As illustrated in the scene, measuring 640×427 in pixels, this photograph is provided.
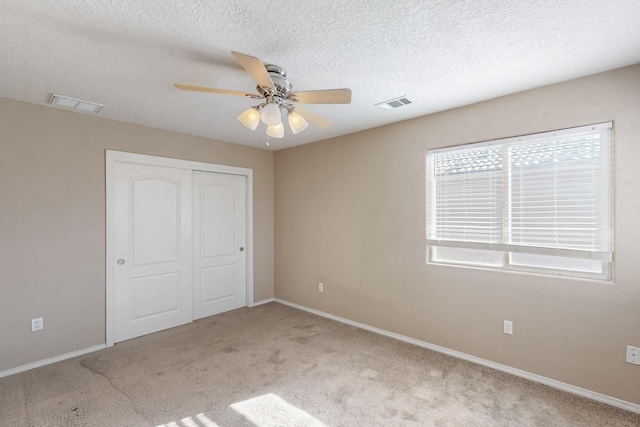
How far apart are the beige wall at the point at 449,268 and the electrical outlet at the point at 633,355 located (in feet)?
0.12

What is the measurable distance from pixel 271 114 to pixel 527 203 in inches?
90.5

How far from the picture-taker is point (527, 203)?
263cm

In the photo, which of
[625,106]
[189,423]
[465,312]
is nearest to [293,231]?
[465,312]

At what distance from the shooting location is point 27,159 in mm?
2822

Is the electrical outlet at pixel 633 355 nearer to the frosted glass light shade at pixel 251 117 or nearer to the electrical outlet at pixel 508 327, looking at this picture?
the electrical outlet at pixel 508 327

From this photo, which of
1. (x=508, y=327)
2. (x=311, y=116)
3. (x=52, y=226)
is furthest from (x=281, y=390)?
(x=52, y=226)

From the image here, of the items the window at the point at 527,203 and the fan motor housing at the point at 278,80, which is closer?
the fan motor housing at the point at 278,80

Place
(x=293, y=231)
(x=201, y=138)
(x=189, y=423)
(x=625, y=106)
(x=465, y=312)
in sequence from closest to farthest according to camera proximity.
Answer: (x=189, y=423) < (x=625, y=106) < (x=465, y=312) < (x=201, y=138) < (x=293, y=231)

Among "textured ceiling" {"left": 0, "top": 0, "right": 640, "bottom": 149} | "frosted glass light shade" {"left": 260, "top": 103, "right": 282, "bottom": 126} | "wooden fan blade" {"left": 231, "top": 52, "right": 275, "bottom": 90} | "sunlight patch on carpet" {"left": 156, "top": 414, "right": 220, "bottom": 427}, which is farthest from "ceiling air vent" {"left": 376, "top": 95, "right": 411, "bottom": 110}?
"sunlight patch on carpet" {"left": 156, "top": 414, "right": 220, "bottom": 427}

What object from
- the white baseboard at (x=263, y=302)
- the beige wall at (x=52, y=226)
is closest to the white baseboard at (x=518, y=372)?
the white baseboard at (x=263, y=302)

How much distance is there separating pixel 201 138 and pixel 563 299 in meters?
4.30

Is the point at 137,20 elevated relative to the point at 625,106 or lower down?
elevated

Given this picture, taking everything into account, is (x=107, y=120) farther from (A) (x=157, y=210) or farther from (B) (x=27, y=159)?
(A) (x=157, y=210)

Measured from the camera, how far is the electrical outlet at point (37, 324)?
112 inches
